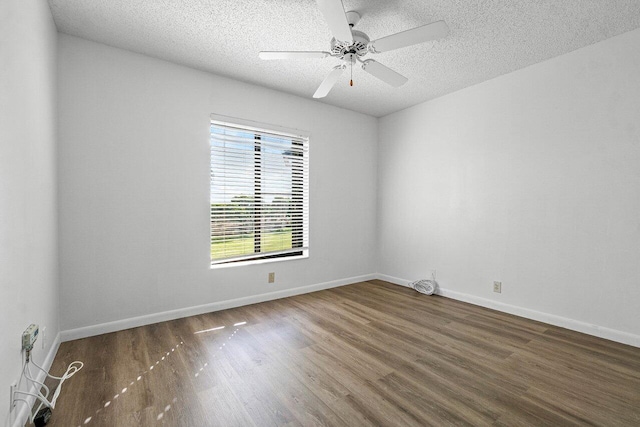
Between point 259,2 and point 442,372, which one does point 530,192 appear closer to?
point 442,372

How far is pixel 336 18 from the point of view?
1796 mm

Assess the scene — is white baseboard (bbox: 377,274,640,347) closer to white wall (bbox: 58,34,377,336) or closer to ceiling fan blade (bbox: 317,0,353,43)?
white wall (bbox: 58,34,377,336)

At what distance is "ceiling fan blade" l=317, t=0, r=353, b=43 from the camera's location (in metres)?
1.68

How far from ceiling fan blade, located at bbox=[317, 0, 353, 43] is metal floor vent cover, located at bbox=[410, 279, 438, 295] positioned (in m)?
3.04

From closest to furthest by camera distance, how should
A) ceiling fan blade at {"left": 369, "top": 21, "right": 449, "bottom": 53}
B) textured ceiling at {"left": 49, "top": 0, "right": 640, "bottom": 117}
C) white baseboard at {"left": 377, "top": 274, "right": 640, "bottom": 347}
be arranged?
ceiling fan blade at {"left": 369, "top": 21, "right": 449, "bottom": 53} < textured ceiling at {"left": 49, "top": 0, "right": 640, "bottom": 117} < white baseboard at {"left": 377, "top": 274, "right": 640, "bottom": 347}

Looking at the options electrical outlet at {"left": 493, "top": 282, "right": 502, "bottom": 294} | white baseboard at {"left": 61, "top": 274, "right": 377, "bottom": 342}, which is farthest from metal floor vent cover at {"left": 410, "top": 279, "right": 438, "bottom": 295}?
white baseboard at {"left": 61, "top": 274, "right": 377, "bottom": 342}

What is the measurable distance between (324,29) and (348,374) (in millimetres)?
2564

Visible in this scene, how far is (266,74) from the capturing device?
3176 millimetres

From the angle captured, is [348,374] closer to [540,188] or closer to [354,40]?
[354,40]

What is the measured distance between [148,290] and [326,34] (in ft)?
9.10

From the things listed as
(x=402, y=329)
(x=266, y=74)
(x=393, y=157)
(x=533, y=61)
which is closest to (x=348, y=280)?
(x=402, y=329)

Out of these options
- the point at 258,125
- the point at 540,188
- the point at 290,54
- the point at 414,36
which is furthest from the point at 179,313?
the point at 540,188

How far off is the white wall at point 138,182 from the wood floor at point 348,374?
0.38 metres

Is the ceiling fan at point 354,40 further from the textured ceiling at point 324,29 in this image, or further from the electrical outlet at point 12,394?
the electrical outlet at point 12,394
